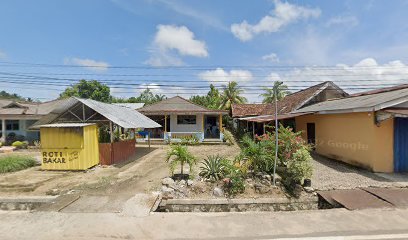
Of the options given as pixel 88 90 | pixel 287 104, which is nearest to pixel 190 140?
pixel 287 104

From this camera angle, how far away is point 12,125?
20797 millimetres

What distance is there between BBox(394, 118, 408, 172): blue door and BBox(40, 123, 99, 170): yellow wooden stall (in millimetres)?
12159

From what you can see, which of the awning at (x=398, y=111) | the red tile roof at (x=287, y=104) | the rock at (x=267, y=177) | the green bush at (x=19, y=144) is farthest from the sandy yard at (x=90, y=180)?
the red tile roof at (x=287, y=104)

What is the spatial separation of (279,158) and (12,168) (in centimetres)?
1093

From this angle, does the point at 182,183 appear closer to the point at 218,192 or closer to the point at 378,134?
the point at 218,192

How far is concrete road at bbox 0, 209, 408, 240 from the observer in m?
4.59

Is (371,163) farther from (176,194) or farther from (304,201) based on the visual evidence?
(176,194)

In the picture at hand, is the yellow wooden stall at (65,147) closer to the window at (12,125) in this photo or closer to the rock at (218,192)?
the rock at (218,192)

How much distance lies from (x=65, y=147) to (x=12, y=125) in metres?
14.7

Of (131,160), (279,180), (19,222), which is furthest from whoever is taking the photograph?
(131,160)

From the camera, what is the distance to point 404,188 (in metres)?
7.33

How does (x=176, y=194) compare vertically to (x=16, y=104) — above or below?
below

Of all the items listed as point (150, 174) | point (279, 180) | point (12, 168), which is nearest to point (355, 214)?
point (279, 180)

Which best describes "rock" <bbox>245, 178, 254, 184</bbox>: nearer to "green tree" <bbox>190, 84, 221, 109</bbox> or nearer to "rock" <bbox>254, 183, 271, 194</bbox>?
"rock" <bbox>254, 183, 271, 194</bbox>
